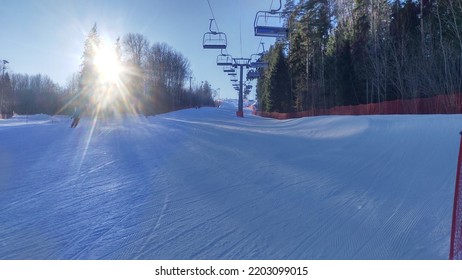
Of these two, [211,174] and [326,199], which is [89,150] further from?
[326,199]

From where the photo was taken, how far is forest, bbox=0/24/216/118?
46.9 m

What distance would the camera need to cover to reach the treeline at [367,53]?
2317 cm

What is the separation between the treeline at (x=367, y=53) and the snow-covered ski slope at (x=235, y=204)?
41.6 feet

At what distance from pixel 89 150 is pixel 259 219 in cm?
824

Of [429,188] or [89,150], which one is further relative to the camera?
[89,150]

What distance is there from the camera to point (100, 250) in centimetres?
353

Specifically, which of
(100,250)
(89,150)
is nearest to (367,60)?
(89,150)

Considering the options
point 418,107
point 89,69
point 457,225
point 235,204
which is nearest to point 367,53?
point 418,107

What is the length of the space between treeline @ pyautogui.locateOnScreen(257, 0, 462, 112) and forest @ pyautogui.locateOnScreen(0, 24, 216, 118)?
26553 mm

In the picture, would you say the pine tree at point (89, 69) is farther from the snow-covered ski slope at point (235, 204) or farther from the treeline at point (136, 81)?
the snow-covered ski slope at point (235, 204)

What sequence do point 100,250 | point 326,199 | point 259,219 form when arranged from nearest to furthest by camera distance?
point 100,250
point 259,219
point 326,199

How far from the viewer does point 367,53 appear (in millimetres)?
29969

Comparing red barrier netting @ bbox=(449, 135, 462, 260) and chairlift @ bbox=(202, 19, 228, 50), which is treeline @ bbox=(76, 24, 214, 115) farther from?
red barrier netting @ bbox=(449, 135, 462, 260)

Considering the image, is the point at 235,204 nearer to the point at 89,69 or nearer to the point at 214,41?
the point at 214,41
